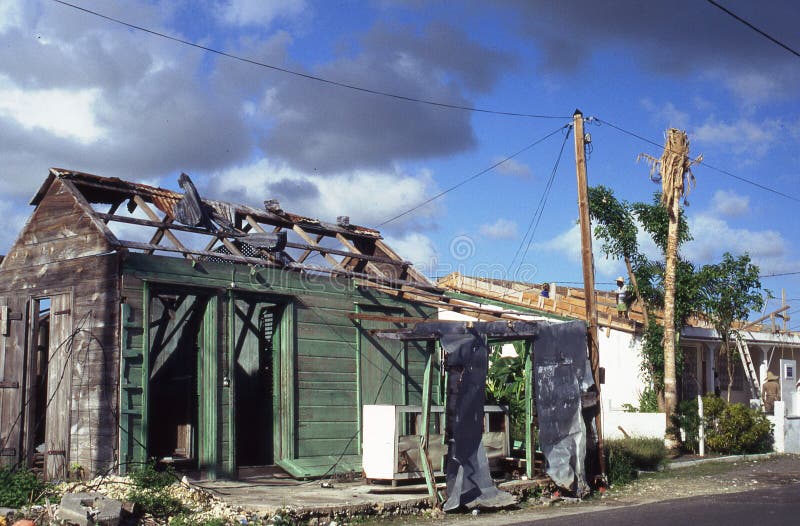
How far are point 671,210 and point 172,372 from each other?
41.7ft

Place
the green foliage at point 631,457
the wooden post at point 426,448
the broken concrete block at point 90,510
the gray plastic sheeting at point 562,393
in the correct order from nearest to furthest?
the broken concrete block at point 90,510
the wooden post at point 426,448
the gray plastic sheeting at point 562,393
the green foliage at point 631,457

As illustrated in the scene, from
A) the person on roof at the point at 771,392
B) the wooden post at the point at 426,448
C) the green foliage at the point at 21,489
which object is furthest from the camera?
the person on roof at the point at 771,392

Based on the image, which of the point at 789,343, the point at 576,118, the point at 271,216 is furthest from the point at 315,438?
the point at 789,343

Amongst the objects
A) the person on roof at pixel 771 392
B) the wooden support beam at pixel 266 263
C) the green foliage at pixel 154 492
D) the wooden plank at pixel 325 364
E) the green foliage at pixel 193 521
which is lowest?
the green foliage at pixel 193 521

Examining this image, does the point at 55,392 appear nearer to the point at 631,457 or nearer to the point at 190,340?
the point at 190,340

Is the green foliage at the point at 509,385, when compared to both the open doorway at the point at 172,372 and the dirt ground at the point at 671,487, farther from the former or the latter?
the open doorway at the point at 172,372

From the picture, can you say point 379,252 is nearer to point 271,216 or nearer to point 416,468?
point 271,216

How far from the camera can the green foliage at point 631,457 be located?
14.6 metres

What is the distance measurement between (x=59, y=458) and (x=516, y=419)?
381 inches

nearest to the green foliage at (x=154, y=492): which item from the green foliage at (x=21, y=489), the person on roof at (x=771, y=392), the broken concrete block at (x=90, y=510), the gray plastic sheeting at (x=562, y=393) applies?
the broken concrete block at (x=90, y=510)

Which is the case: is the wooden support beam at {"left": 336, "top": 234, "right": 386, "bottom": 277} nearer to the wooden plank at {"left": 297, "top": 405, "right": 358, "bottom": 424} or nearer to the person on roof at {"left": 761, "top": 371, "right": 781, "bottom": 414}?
the wooden plank at {"left": 297, "top": 405, "right": 358, "bottom": 424}

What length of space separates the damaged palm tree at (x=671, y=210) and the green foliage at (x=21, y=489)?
14326mm

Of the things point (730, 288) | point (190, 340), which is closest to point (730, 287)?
point (730, 288)

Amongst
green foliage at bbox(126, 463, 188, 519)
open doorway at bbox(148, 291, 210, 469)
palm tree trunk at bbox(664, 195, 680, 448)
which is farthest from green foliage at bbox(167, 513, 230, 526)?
palm tree trunk at bbox(664, 195, 680, 448)
